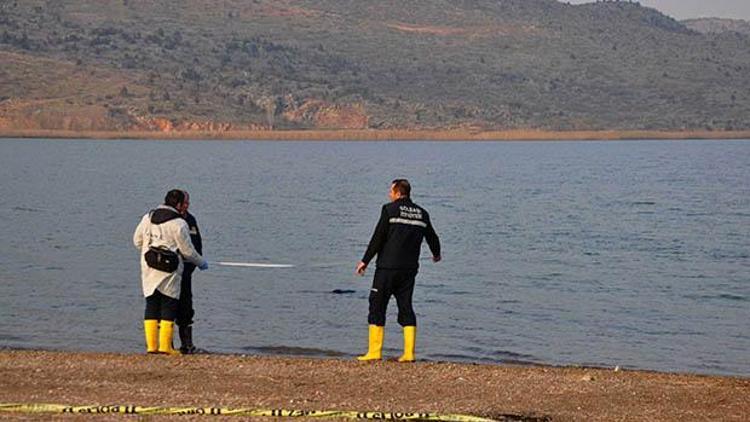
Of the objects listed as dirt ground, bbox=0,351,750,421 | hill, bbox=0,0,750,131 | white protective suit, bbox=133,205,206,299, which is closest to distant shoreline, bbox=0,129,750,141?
hill, bbox=0,0,750,131

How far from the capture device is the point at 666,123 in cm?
18100

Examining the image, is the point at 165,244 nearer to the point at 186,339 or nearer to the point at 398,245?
the point at 186,339

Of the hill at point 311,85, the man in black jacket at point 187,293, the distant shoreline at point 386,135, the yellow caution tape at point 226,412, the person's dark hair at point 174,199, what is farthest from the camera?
the hill at point 311,85

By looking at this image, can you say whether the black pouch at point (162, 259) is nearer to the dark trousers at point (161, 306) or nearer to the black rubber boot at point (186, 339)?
the dark trousers at point (161, 306)

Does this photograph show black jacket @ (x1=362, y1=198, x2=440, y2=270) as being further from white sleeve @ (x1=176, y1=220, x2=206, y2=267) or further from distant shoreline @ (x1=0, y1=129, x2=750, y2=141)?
distant shoreline @ (x1=0, y1=129, x2=750, y2=141)

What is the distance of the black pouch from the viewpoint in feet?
43.2

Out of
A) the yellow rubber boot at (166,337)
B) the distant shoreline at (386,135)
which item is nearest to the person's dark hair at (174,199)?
the yellow rubber boot at (166,337)

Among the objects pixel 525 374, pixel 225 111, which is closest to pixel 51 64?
pixel 225 111

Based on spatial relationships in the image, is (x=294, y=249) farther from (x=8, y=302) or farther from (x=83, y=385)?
(x=83, y=385)

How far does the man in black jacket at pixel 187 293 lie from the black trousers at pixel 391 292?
1.60 meters

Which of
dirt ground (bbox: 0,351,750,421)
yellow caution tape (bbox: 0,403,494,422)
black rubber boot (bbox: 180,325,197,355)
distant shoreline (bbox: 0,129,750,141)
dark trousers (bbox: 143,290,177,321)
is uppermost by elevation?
dark trousers (bbox: 143,290,177,321)

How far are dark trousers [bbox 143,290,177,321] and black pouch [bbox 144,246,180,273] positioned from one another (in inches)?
10.5

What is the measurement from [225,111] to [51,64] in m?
20.1

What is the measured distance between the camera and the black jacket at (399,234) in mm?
13008
